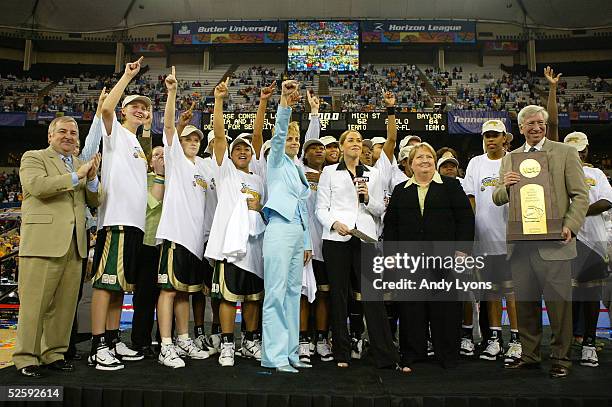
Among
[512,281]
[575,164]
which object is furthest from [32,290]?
[575,164]

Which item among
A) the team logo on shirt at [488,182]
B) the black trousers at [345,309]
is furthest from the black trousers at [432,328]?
the team logo on shirt at [488,182]

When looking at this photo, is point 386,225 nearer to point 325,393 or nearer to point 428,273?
point 428,273

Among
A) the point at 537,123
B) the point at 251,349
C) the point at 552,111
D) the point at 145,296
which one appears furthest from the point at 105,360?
the point at 552,111

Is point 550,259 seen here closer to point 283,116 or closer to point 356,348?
point 356,348

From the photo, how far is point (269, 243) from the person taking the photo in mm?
3500

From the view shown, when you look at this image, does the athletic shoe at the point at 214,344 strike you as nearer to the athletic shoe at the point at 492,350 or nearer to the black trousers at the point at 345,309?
the black trousers at the point at 345,309

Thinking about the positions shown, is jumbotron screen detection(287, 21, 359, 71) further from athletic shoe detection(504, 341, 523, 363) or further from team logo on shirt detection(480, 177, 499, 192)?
athletic shoe detection(504, 341, 523, 363)

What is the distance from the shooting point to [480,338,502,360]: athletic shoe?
3.78 meters

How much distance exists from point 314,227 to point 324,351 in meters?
1.07

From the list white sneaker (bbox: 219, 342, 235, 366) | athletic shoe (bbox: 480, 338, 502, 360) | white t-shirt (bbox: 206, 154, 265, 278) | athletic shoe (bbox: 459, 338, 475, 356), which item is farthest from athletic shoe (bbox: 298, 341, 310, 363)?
athletic shoe (bbox: 480, 338, 502, 360)

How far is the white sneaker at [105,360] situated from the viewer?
3.32 meters

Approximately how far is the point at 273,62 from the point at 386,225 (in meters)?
25.7

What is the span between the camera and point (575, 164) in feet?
11.0

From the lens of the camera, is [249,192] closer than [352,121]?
Yes
